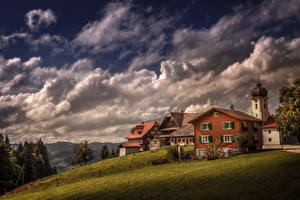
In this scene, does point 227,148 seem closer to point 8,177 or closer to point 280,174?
point 280,174

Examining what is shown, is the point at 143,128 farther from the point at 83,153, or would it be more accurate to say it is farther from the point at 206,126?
the point at 206,126

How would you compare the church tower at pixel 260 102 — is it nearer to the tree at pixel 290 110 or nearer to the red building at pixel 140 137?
the tree at pixel 290 110

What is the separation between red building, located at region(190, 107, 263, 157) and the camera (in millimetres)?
47375

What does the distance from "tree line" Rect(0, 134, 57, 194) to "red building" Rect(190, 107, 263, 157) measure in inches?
1261

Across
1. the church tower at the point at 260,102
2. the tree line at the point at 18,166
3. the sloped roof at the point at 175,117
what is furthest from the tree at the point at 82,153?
the church tower at the point at 260,102

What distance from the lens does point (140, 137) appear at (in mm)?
79875

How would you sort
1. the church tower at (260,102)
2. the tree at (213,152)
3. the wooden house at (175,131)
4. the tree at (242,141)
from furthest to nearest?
the church tower at (260,102)
the wooden house at (175,131)
the tree at (242,141)
the tree at (213,152)

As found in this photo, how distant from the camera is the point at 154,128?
276 ft

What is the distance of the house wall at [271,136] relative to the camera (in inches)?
2761

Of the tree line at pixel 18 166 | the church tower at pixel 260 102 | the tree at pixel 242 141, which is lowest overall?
the tree line at pixel 18 166

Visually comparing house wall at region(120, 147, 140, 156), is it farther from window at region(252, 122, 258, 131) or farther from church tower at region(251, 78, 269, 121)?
church tower at region(251, 78, 269, 121)

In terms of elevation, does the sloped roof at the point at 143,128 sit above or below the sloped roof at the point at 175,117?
below

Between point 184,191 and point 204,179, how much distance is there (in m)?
3.86

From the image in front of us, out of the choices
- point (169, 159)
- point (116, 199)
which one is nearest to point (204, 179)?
point (116, 199)
